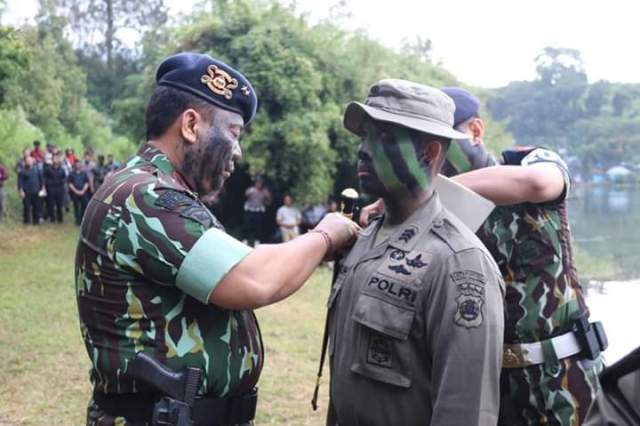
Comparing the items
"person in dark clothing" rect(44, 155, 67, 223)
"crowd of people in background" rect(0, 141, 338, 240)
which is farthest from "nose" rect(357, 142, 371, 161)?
"person in dark clothing" rect(44, 155, 67, 223)

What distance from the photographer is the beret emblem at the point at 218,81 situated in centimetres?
244

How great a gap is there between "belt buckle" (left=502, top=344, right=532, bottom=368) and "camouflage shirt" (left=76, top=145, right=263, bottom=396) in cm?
104

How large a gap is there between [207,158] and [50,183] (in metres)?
17.5

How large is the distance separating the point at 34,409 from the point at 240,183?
468 inches

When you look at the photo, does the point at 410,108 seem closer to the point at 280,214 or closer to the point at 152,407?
the point at 152,407

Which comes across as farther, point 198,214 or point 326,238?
point 326,238

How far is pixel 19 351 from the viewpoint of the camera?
793 centimetres

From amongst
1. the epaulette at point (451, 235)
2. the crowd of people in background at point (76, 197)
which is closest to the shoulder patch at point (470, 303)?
the epaulette at point (451, 235)

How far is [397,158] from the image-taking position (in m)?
2.26

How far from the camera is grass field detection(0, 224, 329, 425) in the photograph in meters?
6.22

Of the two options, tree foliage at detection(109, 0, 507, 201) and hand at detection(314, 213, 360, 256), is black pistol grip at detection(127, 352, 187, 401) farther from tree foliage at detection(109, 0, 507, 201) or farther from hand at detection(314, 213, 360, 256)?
tree foliage at detection(109, 0, 507, 201)

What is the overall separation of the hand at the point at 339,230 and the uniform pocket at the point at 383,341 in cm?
27

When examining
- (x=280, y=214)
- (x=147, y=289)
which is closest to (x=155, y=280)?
(x=147, y=289)

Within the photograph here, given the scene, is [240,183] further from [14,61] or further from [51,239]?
[14,61]
